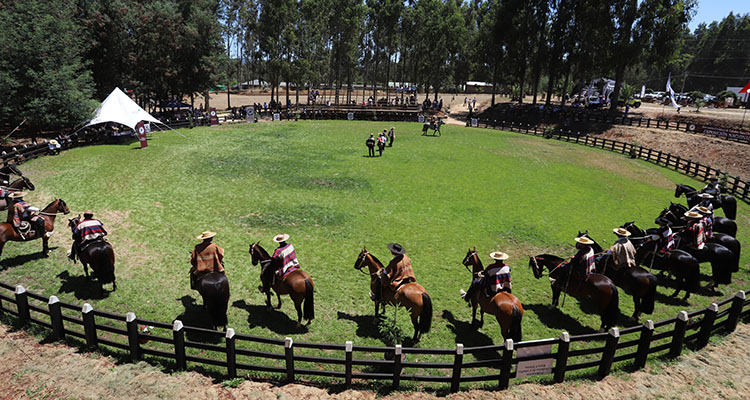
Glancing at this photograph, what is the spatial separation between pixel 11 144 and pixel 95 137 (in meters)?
5.08

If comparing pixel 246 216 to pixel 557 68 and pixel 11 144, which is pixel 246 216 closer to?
pixel 11 144

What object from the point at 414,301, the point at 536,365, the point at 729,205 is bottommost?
the point at 536,365

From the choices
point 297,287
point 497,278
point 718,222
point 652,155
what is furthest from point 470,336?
point 652,155

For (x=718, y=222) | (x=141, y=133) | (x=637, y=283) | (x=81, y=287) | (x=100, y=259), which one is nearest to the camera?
(x=637, y=283)

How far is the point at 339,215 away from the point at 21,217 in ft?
34.7

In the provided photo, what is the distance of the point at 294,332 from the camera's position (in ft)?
30.4

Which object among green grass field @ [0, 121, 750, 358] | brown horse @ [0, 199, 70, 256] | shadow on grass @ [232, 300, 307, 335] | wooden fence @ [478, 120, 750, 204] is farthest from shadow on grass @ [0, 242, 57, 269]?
wooden fence @ [478, 120, 750, 204]

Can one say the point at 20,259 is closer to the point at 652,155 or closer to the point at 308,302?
the point at 308,302

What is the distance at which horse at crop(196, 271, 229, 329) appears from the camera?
28.7 ft

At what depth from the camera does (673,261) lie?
1133 centimetres

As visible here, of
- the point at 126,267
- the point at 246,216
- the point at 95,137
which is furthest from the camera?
the point at 95,137

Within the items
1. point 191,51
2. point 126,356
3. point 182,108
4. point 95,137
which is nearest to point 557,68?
point 191,51

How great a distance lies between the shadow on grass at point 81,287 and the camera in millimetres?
10539

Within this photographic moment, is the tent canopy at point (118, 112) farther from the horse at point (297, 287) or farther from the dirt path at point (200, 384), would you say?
the horse at point (297, 287)
